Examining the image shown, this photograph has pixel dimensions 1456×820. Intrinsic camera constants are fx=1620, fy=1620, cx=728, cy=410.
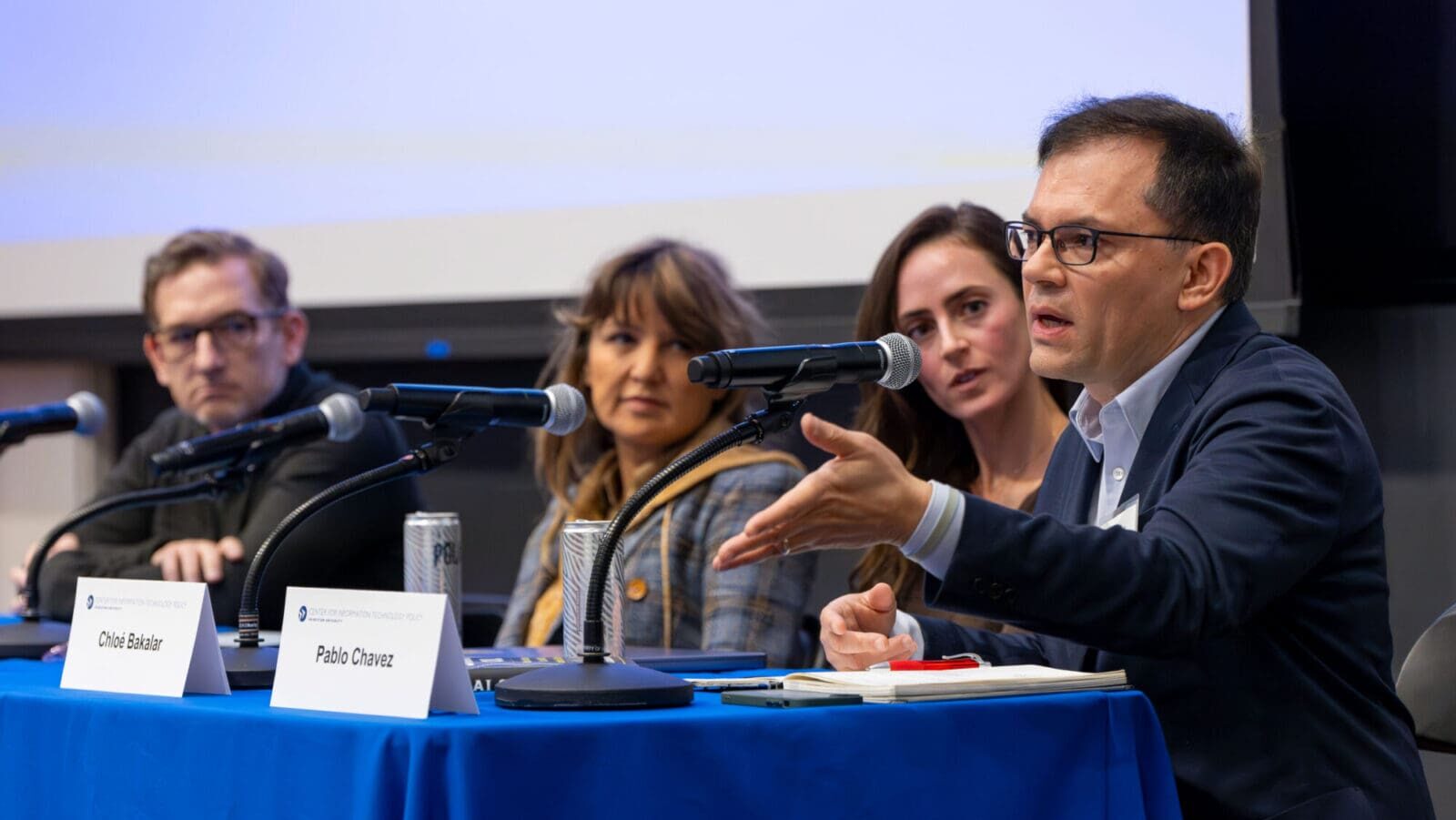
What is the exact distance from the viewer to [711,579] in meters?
2.60

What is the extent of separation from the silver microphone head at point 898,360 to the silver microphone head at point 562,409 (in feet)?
1.41

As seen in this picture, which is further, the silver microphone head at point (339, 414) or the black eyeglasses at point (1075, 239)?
Answer: the silver microphone head at point (339, 414)

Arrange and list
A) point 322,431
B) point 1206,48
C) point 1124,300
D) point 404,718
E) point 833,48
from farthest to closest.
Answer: point 833,48 < point 1206,48 < point 322,431 < point 1124,300 < point 404,718

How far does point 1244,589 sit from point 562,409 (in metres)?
0.78

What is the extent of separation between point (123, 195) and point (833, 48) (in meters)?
2.18

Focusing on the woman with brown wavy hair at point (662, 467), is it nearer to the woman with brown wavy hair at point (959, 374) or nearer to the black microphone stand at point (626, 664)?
the woman with brown wavy hair at point (959, 374)

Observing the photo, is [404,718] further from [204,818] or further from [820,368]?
[820,368]

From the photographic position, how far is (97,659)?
1573 millimetres

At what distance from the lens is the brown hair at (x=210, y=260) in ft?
11.1

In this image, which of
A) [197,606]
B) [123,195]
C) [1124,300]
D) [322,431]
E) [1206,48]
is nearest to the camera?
[197,606]

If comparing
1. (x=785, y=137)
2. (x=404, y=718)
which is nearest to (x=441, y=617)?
(x=404, y=718)

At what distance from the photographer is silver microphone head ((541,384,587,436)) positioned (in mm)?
1840

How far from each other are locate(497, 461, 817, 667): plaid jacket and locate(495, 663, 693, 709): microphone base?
3.55ft

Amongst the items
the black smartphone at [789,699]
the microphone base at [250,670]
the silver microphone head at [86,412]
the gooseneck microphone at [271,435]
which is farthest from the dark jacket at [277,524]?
the black smartphone at [789,699]
